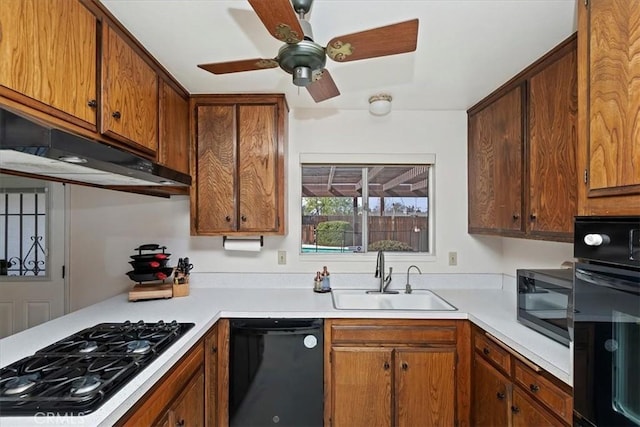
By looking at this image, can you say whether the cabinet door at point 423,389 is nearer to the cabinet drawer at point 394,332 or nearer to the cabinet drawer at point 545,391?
the cabinet drawer at point 394,332

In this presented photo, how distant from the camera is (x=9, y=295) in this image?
257 cm

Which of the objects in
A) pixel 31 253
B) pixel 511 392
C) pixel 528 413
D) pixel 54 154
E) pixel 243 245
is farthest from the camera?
pixel 31 253

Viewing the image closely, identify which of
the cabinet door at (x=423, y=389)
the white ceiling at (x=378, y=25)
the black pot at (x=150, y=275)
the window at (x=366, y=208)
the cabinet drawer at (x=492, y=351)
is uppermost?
the white ceiling at (x=378, y=25)

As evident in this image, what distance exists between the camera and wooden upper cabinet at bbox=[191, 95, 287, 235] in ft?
7.34

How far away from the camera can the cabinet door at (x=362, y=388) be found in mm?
1944

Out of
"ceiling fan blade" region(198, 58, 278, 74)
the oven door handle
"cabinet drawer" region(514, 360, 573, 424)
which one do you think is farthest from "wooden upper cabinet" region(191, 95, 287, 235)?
the oven door handle

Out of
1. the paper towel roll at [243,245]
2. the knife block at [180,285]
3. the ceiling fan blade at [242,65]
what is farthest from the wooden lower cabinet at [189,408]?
the ceiling fan blade at [242,65]

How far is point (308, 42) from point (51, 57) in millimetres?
908

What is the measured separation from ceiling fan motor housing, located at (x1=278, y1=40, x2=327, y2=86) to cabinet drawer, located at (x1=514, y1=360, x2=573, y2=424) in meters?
1.56

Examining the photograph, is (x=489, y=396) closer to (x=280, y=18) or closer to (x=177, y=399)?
(x=177, y=399)

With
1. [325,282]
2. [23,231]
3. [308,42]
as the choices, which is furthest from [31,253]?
[308,42]

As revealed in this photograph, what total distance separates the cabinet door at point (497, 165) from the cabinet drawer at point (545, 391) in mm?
811

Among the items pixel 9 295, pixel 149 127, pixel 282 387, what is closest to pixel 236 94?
pixel 149 127

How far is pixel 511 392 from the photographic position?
1.52 m
